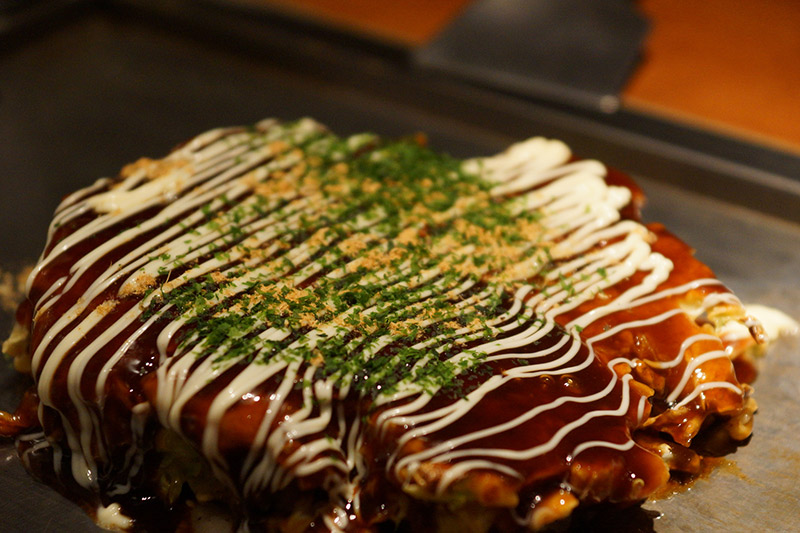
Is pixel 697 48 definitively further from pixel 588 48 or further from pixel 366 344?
pixel 366 344

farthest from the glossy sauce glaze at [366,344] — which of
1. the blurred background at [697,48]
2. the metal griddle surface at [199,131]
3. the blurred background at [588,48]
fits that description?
the blurred background at [697,48]

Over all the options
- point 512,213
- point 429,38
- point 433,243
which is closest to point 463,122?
point 429,38

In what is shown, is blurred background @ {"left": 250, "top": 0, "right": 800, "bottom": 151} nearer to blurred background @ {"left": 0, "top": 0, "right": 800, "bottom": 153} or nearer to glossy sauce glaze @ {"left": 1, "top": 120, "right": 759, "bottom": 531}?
blurred background @ {"left": 0, "top": 0, "right": 800, "bottom": 153}

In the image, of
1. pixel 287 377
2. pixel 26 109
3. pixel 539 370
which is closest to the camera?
pixel 287 377

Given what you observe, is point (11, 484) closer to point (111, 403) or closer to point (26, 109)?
point (111, 403)

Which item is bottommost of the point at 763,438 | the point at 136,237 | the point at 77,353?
the point at 763,438

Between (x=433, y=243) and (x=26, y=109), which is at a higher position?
(x=26, y=109)

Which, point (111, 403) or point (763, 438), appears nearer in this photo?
point (111, 403)
